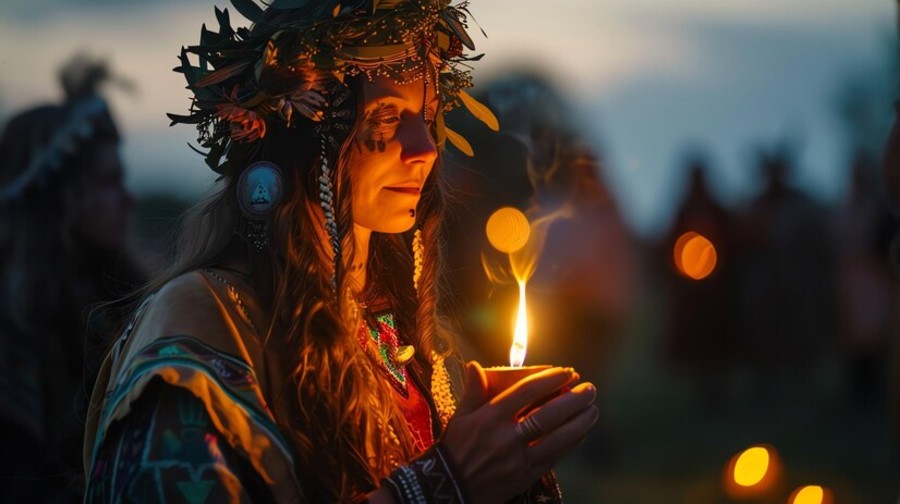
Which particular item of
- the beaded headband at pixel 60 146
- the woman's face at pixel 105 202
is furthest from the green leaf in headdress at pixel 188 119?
the beaded headband at pixel 60 146

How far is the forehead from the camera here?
2662 mm

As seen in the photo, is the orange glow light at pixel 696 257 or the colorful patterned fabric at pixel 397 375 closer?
the colorful patterned fabric at pixel 397 375

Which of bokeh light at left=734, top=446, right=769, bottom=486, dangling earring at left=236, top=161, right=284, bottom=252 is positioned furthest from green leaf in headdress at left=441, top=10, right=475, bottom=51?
bokeh light at left=734, top=446, right=769, bottom=486

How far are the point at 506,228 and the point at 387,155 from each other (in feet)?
11.9

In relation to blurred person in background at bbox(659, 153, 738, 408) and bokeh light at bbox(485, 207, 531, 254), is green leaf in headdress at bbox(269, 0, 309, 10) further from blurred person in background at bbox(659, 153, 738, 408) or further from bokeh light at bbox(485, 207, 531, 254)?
blurred person in background at bbox(659, 153, 738, 408)

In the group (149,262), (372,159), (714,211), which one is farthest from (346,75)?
(714,211)

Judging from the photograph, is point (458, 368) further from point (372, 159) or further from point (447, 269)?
point (372, 159)

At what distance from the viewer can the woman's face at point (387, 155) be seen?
265cm

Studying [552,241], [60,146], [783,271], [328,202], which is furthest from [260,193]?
[783,271]

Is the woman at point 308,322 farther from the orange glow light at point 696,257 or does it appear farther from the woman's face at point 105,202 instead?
the orange glow light at point 696,257

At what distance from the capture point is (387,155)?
265cm

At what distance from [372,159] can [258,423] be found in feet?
2.06

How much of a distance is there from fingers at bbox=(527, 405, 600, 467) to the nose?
661 millimetres

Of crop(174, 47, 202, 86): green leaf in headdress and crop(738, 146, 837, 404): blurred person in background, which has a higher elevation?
crop(174, 47, 202, 86): green leaf in headdress
